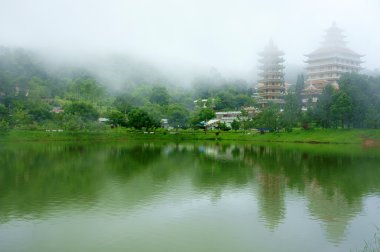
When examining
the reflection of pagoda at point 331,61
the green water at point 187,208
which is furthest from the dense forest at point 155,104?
the green water at point 187,208

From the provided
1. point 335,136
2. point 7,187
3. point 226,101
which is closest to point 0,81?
point 226,101

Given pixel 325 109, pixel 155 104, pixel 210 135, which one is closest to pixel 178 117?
pixel 210 135

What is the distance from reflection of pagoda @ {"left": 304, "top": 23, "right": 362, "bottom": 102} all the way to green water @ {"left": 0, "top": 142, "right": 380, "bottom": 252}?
47124 mm

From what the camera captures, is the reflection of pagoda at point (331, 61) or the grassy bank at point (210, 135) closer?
the grassy bank at point (210, 135)

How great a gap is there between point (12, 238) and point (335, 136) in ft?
146

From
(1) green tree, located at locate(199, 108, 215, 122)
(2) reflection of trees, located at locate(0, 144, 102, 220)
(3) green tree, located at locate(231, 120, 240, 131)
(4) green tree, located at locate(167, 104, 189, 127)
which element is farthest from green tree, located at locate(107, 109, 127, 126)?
(2) reflection of trees, located at locate(0, 144, 102, 220)

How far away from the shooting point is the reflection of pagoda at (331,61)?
70.5 m

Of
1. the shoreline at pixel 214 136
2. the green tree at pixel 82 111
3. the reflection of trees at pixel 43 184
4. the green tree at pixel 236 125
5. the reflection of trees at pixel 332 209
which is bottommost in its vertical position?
the reflection of trees at pixel 332 209

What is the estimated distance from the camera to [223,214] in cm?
1445

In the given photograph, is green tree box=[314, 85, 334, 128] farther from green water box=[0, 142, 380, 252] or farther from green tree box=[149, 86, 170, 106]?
green tree box=[149, 86, 170, 106]

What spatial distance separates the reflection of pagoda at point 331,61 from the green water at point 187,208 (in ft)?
155

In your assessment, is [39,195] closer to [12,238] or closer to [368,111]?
[12,238]

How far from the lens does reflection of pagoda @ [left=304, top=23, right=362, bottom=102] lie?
2776 inches

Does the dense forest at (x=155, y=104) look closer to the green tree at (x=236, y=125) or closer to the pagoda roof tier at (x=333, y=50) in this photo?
the green tree at (x=236, y=125)
